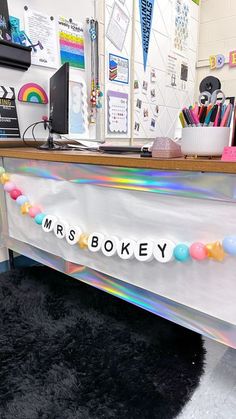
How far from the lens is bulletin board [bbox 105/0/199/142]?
1872 millimetres

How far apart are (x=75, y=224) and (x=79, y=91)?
1102 mm

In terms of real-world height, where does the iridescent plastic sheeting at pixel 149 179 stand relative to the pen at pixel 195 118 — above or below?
below

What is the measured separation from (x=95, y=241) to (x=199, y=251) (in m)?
0.31

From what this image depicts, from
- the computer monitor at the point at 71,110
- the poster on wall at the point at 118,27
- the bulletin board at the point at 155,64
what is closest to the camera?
the computer monitor at the point at 71,110

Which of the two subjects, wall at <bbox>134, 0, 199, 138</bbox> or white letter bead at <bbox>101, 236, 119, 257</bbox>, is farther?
wall at <bbox>134, 0, 199, 138</bbox>

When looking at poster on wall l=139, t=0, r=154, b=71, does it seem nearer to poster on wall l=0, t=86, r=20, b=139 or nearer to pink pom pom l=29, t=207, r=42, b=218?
poster on wall l=0, t=86, r=20, b=139

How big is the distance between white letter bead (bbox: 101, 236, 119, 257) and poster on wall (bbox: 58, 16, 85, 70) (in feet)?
4.14

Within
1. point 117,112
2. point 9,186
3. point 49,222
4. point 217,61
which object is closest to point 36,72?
point 117,112

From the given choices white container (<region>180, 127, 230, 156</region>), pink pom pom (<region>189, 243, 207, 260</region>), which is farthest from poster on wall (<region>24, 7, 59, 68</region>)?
pink pom pom (<region>189, 243, 207, 260</region>)

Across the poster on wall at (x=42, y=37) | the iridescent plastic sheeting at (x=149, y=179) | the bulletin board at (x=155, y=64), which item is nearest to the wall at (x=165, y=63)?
the bulletin board at (x=155, y=64)

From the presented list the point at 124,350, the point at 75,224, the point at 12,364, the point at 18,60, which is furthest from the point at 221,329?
the point at 18,60

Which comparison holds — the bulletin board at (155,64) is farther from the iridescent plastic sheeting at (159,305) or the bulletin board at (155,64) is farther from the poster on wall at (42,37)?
the iridescent plastic sheeting at (159,305)

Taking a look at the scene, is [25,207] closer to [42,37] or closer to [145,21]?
[42,37]

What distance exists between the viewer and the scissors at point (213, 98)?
731mm
